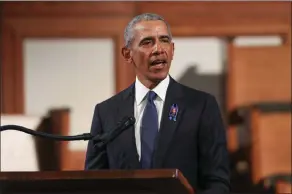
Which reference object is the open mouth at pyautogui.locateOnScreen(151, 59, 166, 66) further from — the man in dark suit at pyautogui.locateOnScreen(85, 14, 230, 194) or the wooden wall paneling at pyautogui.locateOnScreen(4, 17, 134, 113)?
the wooden wall paneling at pyautogui.locateOnScreen(4, 17, 134, 113)

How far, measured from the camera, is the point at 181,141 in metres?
0.82

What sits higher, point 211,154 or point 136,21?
point 136,21

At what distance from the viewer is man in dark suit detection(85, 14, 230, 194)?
0.81m

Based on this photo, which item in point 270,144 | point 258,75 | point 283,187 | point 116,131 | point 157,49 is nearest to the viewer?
point 116,131

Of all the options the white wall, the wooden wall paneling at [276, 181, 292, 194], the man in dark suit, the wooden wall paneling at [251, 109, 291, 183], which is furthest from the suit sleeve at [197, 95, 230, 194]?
the white wall

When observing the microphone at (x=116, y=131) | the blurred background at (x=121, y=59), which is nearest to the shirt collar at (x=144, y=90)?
the microphone at (x=116, y=131)

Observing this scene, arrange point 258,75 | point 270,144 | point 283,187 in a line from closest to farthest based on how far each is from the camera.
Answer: point 283,187 < point 270,144 < point 258,75

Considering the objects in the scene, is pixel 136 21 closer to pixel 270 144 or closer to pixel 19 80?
pixel 270 144

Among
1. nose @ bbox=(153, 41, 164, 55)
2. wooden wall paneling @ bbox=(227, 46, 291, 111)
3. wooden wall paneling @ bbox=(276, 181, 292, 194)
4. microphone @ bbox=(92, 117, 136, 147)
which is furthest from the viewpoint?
wooden wall paneling @ bbox=(227, 46, 291, 111)

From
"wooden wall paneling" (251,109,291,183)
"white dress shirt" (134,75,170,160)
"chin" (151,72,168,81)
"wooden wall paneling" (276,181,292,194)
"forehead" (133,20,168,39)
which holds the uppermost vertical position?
"forehead" (133,20,168,39)

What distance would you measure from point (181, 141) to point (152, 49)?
0.46ft

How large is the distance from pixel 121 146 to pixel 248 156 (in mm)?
1104

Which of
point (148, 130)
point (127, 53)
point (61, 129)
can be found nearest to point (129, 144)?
point (148, 130)

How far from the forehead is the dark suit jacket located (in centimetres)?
9
